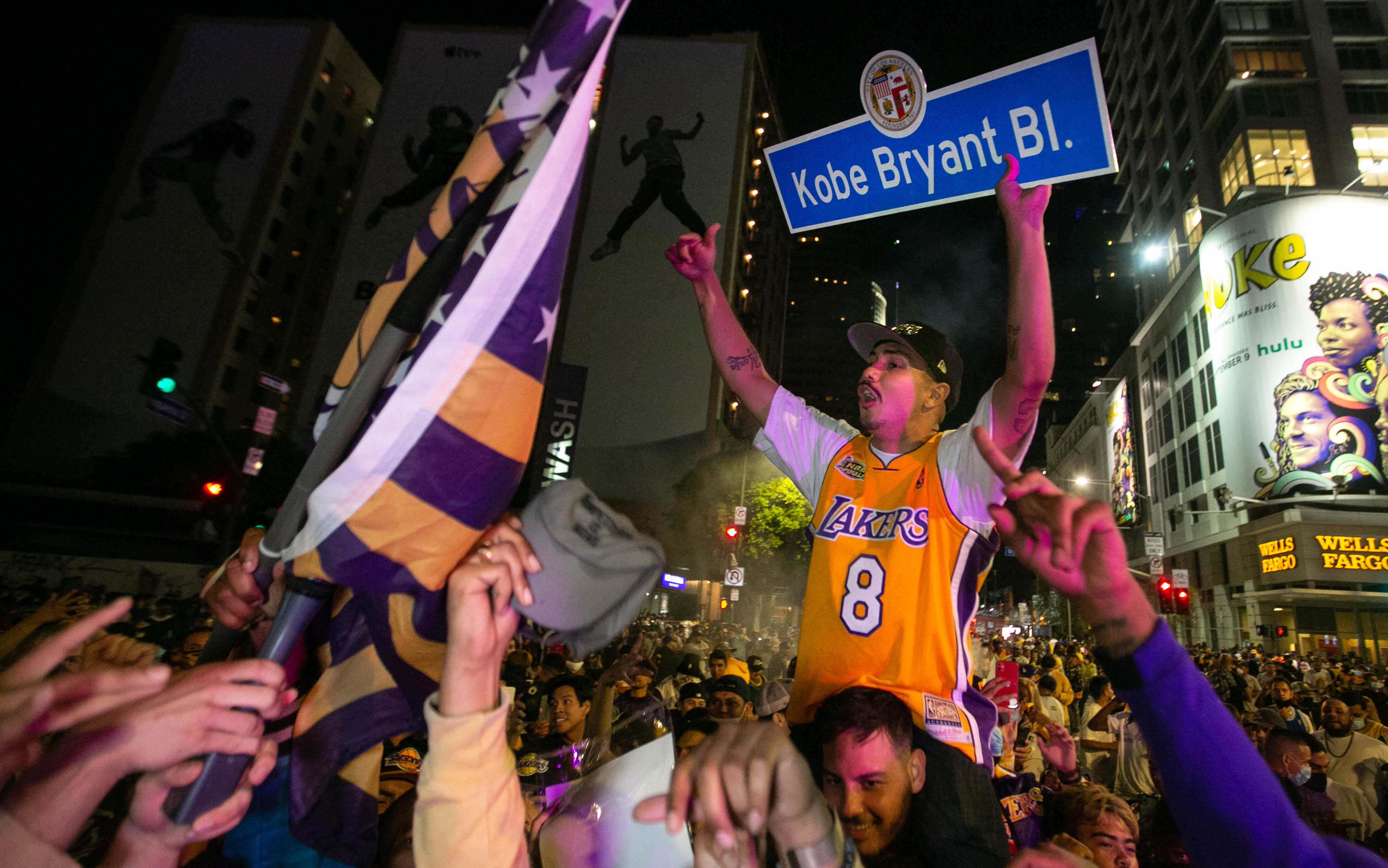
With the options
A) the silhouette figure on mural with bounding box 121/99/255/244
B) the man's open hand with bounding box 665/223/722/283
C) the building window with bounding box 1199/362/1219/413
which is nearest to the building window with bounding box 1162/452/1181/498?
the building window with bounding box 1199/362/1219/413

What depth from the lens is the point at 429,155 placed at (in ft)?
141

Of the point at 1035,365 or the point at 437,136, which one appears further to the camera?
the point at 437,136

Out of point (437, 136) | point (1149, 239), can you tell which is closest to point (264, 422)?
point (437, 136)

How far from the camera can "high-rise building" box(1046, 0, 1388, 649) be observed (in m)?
31.5

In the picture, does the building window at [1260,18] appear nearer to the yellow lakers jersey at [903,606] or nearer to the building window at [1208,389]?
the building window at [1208,389]

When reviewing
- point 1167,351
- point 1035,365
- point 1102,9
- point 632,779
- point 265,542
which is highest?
point 1102,9

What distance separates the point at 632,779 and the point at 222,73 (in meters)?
61.2

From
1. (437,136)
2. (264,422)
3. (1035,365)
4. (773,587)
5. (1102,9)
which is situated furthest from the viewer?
(1102,9)

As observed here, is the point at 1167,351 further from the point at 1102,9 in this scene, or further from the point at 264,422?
the point at 264,422

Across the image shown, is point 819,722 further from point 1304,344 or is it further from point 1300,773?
point 1304,344

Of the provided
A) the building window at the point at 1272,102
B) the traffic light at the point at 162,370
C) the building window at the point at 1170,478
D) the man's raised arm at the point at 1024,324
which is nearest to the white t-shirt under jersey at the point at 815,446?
the man's raised arm at the point at 1024,324

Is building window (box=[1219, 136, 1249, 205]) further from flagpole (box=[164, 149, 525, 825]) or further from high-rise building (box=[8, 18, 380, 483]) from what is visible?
high-rise building (box=[8, 18, 380, 483])

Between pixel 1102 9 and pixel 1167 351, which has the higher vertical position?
pixel 1102 9

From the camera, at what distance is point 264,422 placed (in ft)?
58.2
